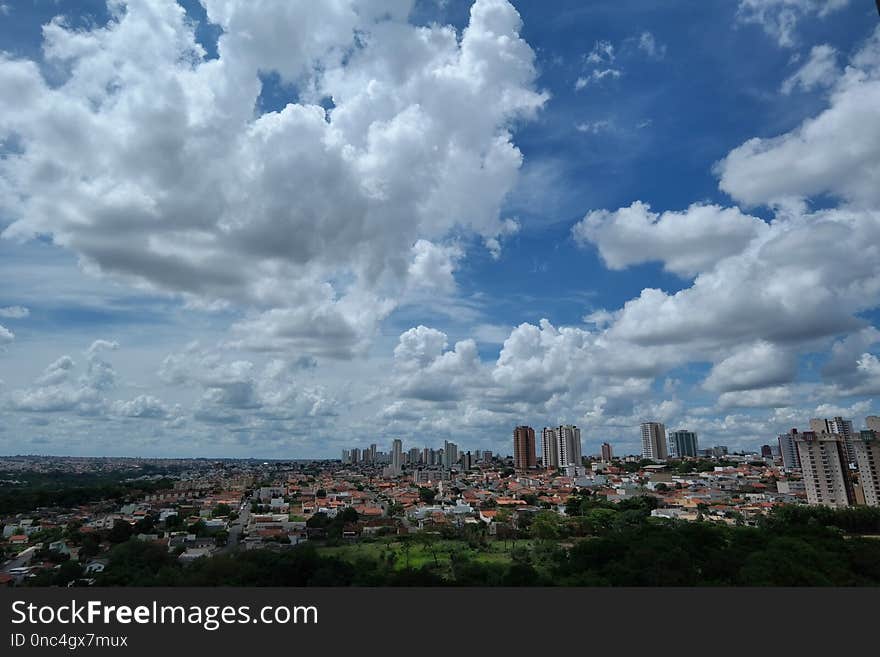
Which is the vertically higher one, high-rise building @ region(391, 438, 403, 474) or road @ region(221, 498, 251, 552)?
high-rise building @ region(391, 438, 403, 474)

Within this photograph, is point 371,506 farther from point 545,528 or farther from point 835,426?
point 835,426

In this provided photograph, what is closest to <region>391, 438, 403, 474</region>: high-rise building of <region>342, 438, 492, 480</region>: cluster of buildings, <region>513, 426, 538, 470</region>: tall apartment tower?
<region>342, 438, 492, 480</region>: cluster of buildings

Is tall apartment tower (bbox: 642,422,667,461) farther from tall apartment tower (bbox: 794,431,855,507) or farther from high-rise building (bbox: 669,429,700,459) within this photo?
tall apartment tower (bbox: 794,431,855,507)

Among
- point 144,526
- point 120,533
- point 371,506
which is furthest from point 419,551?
point 371,506
